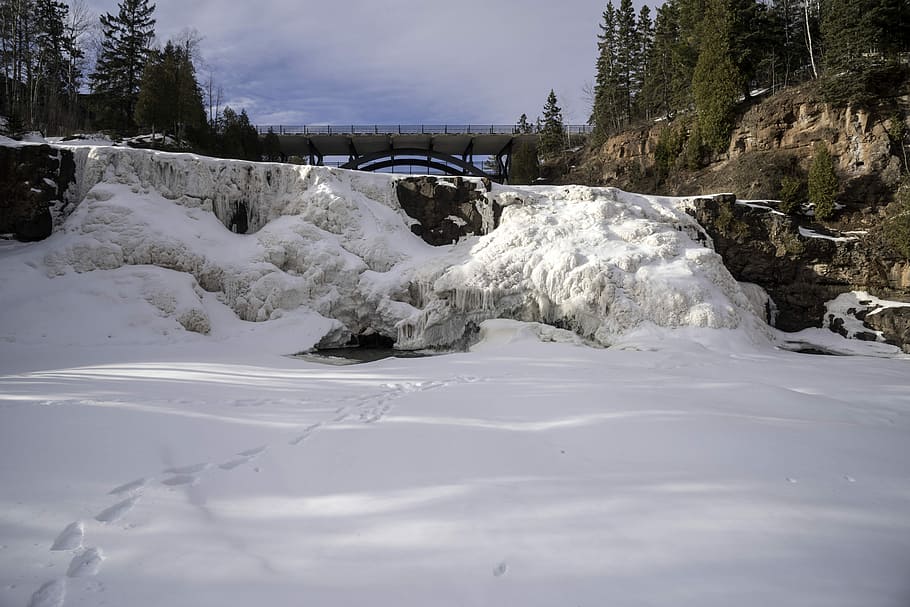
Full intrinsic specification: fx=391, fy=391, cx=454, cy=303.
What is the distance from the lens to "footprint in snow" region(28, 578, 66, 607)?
1614mm

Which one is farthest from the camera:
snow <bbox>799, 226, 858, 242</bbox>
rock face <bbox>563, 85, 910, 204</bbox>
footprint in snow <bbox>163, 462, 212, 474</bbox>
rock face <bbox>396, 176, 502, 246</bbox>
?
rock face <bbox>563, 85, 910, 204</bbox>

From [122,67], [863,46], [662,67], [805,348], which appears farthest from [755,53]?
[122,67]

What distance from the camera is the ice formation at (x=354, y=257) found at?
34.9 feet

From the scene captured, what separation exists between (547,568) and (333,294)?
1111cm


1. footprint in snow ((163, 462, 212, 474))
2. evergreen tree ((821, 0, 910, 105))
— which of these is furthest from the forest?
footprint in snow ((163, 462, 212, 474))

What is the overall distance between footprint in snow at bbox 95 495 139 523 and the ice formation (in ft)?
29.4

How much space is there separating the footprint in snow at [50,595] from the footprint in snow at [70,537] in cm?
28

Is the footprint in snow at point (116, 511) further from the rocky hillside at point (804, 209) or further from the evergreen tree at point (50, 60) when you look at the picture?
the evergreen tree at point (50, 60)

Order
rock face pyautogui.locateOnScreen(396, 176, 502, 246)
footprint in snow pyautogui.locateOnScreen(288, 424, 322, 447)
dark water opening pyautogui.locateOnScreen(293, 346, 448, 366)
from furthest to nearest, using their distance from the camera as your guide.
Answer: rock face pyautogui.locateOnScreen(396, 176, 502, 246) → dark water opening pyautogui.locateOnScreen(293, 346, 448, 366) → footprint in snow pyautogui.locateOnScreen(288, 424, 322, 447)

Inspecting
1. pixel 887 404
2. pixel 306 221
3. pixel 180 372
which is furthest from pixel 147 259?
pixel 887 404

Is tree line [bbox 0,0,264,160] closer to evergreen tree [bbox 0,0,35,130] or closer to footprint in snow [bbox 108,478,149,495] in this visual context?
evergreen tree [bbox 0,0,35,130]

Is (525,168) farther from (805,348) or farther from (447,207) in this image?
(805,348)

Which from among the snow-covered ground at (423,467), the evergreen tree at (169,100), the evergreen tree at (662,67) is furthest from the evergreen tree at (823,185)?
the evergreen tree at (169,100)

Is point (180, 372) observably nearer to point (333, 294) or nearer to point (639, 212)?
point (333, 294)
